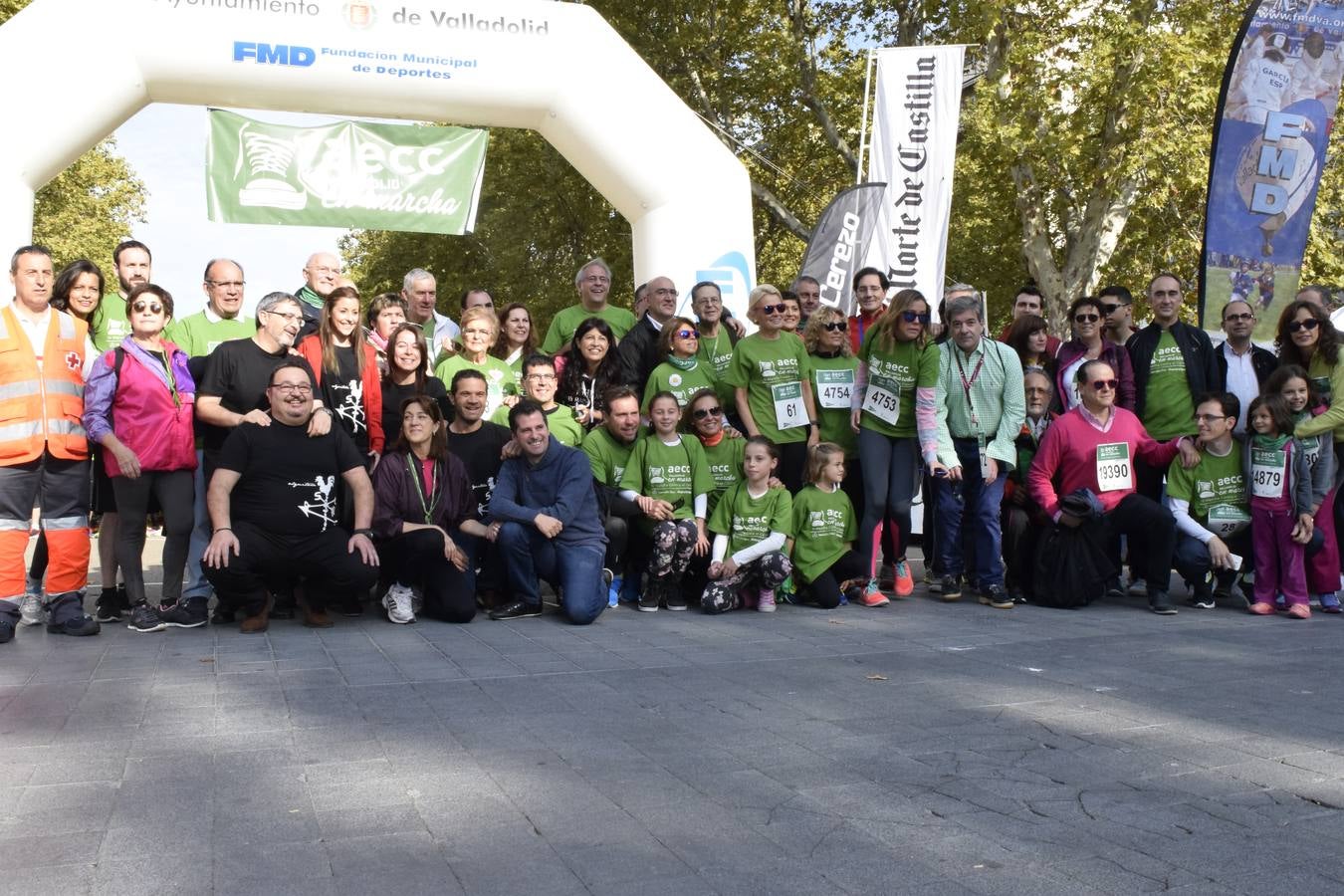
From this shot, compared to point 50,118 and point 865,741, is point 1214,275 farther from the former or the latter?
point 50,118

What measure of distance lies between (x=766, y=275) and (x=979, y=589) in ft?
71.4

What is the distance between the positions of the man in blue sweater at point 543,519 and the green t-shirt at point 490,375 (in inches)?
29.0

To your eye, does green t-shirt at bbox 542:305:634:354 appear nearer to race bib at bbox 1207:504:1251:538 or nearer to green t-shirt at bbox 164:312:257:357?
green t-shirt at bbox 164:312:257:357

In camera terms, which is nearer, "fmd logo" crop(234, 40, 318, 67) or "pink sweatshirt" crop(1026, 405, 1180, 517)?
"pink sweatshirt" crop(1026, 405, 1180, 517)

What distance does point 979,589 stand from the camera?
25.3 feet

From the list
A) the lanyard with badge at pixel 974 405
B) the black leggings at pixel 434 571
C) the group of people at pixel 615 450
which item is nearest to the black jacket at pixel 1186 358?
the group of people at pixel 615 450

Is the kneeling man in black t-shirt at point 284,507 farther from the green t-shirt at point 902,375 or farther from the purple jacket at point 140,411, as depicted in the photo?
the green t-shirt at point 902,375

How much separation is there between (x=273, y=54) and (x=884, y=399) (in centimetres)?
550

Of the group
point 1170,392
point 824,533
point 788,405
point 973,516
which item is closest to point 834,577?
point 824,533

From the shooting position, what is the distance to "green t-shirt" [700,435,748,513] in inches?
303

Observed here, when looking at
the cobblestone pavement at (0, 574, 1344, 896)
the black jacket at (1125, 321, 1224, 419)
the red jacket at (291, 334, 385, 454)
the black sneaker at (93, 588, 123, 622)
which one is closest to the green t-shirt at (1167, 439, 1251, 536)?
the black jacket at (1125, 321, 1224, 419)

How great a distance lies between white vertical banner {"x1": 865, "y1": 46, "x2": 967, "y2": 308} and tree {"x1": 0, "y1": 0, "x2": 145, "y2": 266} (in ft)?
61.0

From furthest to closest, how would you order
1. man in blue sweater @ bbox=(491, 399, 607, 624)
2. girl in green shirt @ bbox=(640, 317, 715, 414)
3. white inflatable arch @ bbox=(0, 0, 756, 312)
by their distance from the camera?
white inflatable arch @ bbox=(0, 0, 756, 312) < girl in green shirt @ bbox=(640, 317, 715, 414) < man in blue sweater @ bbox=(491, 399, 607, 624)

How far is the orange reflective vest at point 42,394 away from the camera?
6.13 meters
